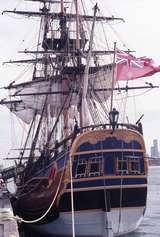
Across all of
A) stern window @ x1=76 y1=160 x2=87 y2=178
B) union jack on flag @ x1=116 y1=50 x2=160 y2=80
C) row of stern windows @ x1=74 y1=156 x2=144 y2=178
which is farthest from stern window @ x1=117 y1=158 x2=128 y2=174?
union jack on flag @ x1=116 y1=50 x2=160 y2=80

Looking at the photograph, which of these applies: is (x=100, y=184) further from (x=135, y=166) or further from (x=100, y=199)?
(x=135, y=166)

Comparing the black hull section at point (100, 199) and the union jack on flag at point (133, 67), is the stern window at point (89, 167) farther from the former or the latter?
the union jack on flag at point (133, 67)

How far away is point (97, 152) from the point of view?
2117 cm

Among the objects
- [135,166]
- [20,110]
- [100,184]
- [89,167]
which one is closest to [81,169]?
[89,167]

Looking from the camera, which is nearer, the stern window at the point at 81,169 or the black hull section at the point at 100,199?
the black hull section at the point at 100,199

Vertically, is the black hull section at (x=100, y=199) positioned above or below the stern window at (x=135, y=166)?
below

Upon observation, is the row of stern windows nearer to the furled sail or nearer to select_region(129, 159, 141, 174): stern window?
select_region(129, 159, 141, 174): stern window

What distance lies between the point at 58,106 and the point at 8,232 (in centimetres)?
2141

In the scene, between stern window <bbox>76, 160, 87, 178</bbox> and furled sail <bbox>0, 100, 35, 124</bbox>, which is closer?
stern window <bbox>76, 160, 87, 178</bbox>

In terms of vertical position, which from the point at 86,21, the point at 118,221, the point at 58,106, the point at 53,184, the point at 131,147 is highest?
the point at 86,21

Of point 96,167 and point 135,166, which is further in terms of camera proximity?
point 135,166

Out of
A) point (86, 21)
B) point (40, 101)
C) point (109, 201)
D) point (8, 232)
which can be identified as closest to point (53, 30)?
point (86, 21)

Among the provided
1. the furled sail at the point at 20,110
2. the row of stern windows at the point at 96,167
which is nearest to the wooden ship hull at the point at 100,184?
the row of stern windows at the point at 96,167

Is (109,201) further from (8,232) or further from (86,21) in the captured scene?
(86,21)
